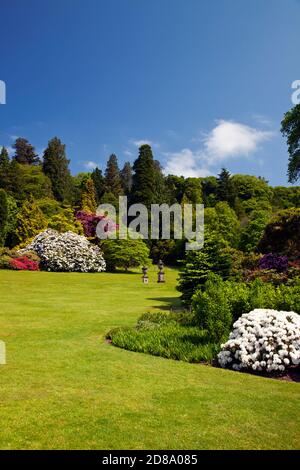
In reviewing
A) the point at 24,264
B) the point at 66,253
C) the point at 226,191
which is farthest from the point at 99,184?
the point at 24,264

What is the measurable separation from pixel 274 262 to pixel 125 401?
43.3 ft

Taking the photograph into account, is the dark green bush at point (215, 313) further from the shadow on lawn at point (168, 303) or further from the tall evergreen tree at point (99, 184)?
the tall evergreen tree at point (99, 184)

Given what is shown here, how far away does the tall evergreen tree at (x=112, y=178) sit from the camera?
78.4m

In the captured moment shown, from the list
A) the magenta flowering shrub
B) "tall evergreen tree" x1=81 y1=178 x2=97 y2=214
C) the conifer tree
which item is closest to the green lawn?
the magenta flowering shrub

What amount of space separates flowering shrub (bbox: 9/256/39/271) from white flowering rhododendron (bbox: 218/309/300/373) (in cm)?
3100

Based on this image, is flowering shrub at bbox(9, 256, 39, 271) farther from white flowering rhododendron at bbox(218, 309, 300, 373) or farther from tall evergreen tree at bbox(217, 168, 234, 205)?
tall evergreen tree at bbox(217, 168, 234, 205)

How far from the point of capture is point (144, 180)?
6247 cm

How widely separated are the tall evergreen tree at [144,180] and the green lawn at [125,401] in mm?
51204

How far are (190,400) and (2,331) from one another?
7.09 m

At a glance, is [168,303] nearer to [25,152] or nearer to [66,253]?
[66,253]

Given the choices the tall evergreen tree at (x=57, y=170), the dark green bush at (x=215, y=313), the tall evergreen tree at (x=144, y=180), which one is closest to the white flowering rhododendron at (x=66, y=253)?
the tall evergreen tree at (x=144, y=180)

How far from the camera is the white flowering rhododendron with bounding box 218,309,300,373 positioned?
7.97 metres
